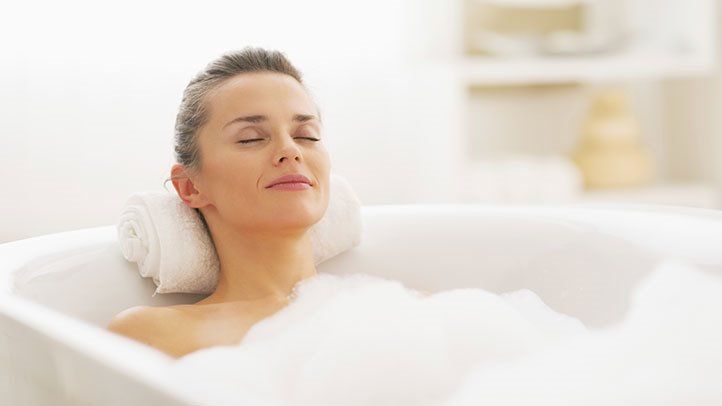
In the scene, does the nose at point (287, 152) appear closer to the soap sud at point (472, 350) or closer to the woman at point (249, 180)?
the woman at point (249, 180)

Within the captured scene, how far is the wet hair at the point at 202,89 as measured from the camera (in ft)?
4.45

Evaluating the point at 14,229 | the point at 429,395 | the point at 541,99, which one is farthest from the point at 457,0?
the point at 429,395

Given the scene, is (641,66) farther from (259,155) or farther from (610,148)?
(259,155)

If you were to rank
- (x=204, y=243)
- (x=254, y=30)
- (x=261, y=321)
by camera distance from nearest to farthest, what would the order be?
(x=261, y=321) < (x=204, y=243) < (x=254, y=30)

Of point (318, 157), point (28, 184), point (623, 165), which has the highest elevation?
point (318, 157)

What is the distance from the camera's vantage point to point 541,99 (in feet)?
10.4

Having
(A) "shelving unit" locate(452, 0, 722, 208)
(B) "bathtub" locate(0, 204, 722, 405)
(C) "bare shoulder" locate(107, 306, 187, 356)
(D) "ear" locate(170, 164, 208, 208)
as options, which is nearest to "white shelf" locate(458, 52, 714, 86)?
(A) "shelving unit" locate(452, 0, 722, 208)

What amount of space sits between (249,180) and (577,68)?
1739 millimetres

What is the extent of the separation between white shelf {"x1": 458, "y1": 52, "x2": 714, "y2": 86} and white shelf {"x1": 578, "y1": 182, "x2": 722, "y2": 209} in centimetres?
36

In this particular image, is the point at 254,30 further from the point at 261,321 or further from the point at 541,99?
the point at 261,321

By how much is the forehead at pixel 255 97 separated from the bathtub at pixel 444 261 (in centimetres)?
31

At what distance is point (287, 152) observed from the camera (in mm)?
1297

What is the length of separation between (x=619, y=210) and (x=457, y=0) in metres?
1.23

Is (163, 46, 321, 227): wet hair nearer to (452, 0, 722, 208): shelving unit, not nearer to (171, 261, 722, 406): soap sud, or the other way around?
(171, 261, 722, 406): soap sud
